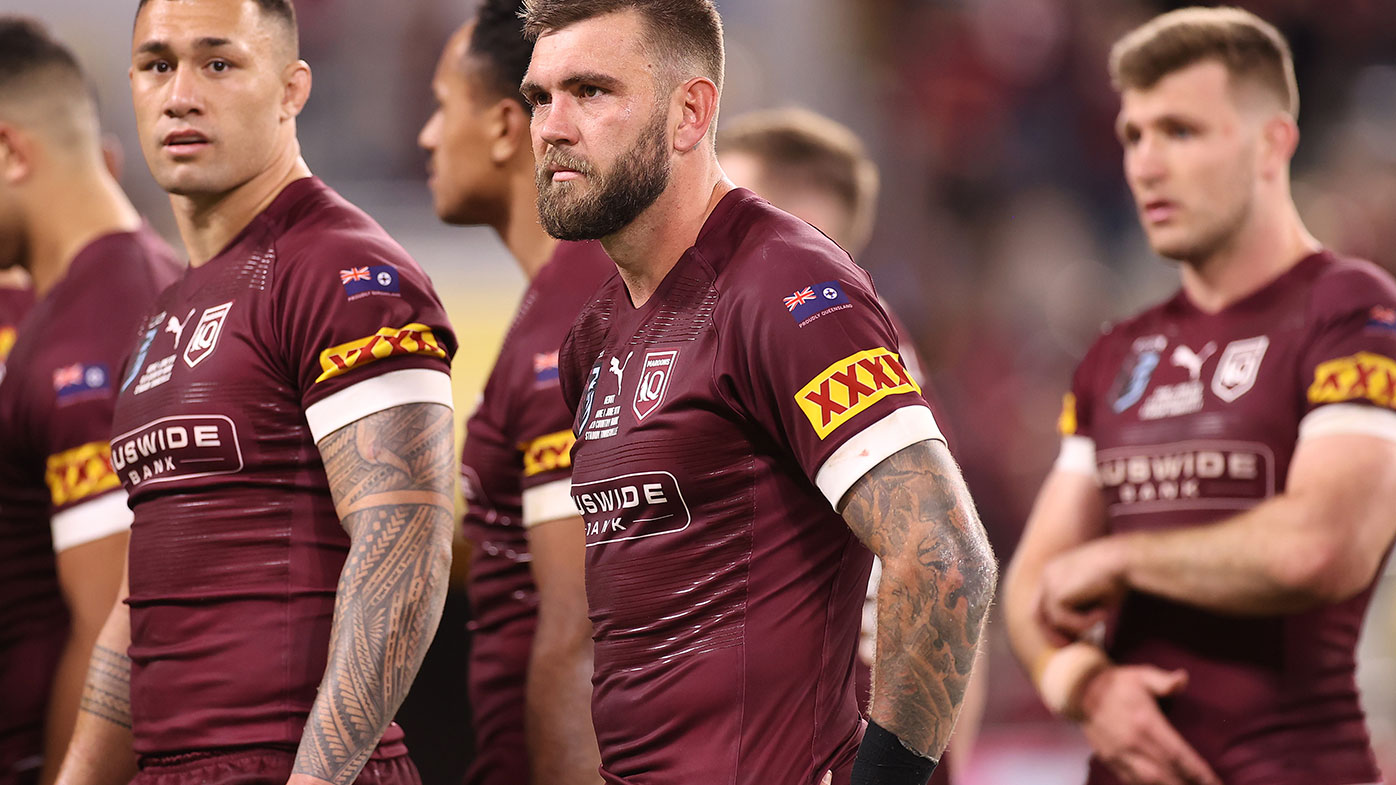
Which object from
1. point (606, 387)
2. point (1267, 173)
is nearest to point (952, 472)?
point (606, 387)

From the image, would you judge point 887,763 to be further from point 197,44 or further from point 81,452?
point 81,452

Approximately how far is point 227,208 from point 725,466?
145cm

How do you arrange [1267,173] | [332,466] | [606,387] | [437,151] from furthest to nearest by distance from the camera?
[437,151] → [1267,173] → [332,466] → [606,387]

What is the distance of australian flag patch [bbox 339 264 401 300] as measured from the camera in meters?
3.03

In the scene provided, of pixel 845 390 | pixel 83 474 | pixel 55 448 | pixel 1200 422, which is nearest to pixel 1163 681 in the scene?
pixel 1200 422

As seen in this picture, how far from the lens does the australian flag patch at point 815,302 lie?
8.00 feet

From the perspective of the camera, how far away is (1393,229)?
10.8 meters

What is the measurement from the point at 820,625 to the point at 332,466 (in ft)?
3.38

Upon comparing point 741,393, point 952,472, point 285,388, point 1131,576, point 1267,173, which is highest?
point 1267,173

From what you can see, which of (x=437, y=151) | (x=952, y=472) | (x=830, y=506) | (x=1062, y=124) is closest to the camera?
(x=952, y=472)

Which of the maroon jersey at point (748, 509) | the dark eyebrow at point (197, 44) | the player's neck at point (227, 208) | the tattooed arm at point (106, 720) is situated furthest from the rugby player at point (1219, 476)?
the dark eyebrow at point (197, 44)

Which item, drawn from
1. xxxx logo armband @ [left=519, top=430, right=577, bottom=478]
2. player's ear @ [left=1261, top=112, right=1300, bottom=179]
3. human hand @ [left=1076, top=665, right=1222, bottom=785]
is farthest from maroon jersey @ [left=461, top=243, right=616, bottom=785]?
player's ear @ [left=1261, top=112, right=1300, bottom=179]

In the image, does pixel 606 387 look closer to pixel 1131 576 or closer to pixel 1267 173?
pixel 1131 576

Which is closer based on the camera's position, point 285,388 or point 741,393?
point 741,393
